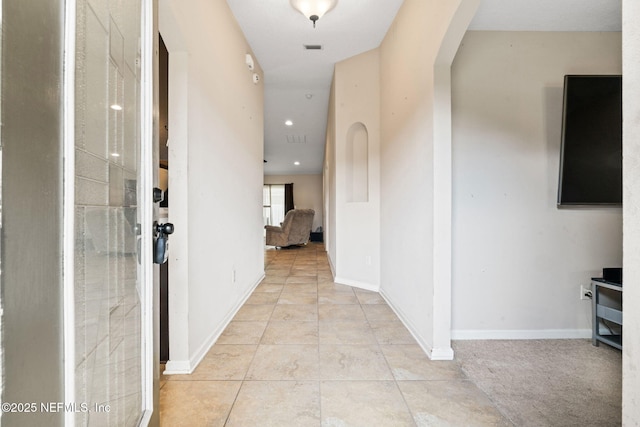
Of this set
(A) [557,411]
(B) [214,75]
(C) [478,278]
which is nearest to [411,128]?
(C) [478,278]

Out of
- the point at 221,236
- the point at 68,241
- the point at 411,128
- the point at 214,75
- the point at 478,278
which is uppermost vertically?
the point at 214,75

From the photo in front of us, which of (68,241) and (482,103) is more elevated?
(482,103)

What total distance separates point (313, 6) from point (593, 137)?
2385 mm

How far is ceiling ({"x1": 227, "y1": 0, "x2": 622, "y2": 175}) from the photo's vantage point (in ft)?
6.37

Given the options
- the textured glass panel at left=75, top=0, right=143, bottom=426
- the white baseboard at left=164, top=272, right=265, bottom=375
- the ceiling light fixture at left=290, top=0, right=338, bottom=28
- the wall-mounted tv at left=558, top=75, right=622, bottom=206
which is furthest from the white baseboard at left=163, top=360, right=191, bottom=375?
the wall-mounted tv at left=558, top=75, right=622, bottom=206

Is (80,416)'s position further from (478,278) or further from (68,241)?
(478,278)

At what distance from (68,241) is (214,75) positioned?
6.31 ft

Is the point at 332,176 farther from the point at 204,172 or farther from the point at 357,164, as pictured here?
the point at 204,172

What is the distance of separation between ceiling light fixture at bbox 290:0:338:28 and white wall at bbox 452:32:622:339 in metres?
1.16

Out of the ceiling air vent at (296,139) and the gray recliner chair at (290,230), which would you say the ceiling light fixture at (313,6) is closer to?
the ceiling air vent at (296,139)

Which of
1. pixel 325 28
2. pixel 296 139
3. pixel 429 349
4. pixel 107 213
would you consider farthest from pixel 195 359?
pixel 296 139

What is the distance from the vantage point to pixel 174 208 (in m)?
1.61

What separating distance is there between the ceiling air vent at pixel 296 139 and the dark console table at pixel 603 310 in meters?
5.86
